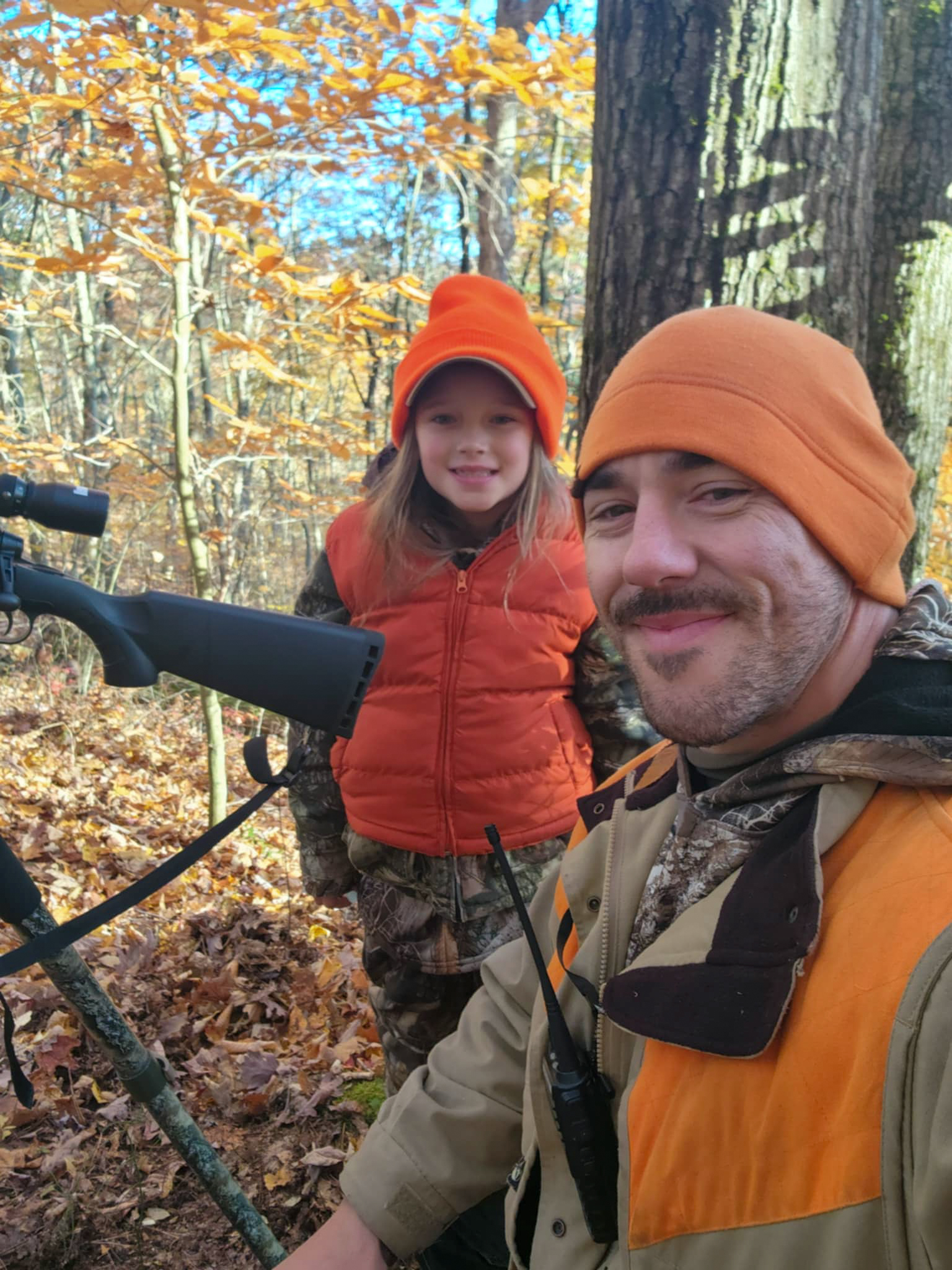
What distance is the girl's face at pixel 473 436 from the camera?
2402 mm

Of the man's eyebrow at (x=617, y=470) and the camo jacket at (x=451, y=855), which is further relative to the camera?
the camo jacket at (x=451, y=855)

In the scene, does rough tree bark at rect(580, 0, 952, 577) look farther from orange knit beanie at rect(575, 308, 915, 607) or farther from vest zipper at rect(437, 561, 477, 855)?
orange knit beanie at rect(575, 308, 915, 607)

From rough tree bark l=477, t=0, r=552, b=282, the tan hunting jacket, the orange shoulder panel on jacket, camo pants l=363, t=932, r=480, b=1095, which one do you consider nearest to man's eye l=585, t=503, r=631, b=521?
the tan hunting jacket

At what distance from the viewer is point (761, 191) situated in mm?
2150

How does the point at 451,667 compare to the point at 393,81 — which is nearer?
the point at 451,667

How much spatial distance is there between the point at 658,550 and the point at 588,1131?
889 millimetres

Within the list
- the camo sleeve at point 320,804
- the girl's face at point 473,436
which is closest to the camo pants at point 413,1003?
the camo sleeve at point 320,804

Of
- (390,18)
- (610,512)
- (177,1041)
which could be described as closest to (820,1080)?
(610,512)

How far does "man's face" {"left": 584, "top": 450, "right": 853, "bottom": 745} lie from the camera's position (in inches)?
46.4

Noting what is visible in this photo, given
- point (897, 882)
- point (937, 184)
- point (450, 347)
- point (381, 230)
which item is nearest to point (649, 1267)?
point (897, 882)

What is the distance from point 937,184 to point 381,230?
39.9 ft

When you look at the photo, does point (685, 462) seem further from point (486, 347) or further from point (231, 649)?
point (486, 347)

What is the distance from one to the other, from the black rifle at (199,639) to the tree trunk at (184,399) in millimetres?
2890

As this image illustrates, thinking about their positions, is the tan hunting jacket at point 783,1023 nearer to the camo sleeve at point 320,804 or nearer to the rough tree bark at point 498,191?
the camo sleeve at point 320,804
